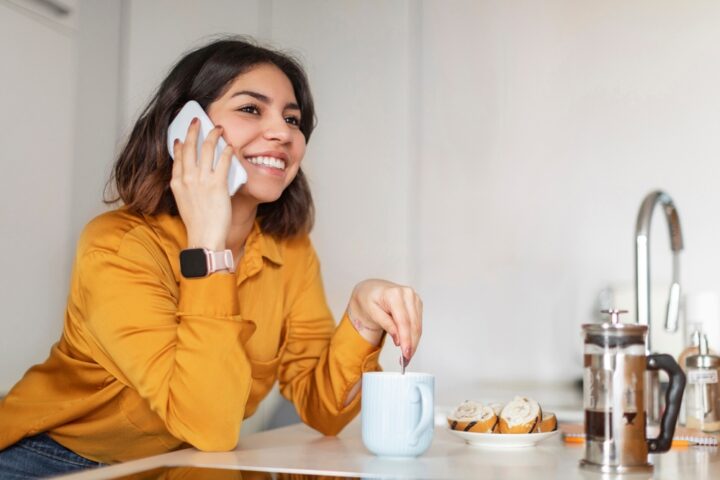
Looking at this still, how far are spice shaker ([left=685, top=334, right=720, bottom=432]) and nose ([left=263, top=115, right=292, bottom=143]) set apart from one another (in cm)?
79

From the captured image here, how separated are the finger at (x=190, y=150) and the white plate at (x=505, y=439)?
1.85 feet

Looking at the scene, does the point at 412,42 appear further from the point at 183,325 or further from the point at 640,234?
the point at 183,325

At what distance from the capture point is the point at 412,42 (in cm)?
261

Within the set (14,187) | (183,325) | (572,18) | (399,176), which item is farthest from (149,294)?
(572,18)

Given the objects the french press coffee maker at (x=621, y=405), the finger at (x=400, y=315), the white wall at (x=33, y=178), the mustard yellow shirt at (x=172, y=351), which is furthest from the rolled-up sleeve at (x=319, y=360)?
the white wall at (x=33, y=178)

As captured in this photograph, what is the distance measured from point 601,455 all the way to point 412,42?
1846mm

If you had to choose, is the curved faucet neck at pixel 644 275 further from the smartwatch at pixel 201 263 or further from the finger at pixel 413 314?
the smartwatch at pixel 201 263

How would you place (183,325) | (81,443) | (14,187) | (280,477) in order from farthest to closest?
1. (14,187)
2. (81,443)
3. (183,325)
4. (280,477)

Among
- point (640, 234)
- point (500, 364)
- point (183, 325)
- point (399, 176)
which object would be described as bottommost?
point (500, 364)

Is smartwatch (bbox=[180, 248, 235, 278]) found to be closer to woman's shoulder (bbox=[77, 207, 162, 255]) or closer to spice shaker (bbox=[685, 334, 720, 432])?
woman's shoulder (bbox=[77, 207, 162, 255])

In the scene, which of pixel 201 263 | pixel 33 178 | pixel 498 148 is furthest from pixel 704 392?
pixel 33 178

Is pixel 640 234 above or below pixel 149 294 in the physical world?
above

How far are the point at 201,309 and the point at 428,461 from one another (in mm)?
383

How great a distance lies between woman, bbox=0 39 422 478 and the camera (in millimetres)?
1186
